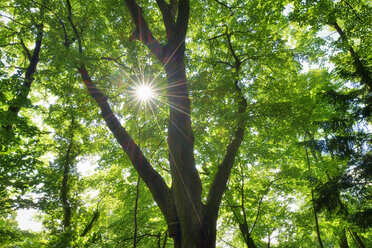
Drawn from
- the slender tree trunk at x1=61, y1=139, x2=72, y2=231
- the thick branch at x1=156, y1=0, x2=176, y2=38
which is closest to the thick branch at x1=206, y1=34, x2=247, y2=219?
the thick branch at x1=156, y1=0, x2=176, y2=38

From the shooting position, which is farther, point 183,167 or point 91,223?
point 91,223

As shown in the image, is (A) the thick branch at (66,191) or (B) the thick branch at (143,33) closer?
(B) the thick branch at (143,33)

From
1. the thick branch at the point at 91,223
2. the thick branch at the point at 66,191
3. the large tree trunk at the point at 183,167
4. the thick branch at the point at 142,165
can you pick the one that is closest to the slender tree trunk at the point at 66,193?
the thick branch at the point at 66,191

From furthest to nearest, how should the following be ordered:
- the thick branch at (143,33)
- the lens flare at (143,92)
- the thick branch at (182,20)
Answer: the lens flare at (143,92) < the thick branch at (143,33) < the thick branch at (182,20)

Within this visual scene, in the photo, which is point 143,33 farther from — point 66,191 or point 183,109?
point 66,191

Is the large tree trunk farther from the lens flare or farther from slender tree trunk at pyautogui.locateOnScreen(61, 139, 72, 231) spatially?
slender tree trunk at pyautogui.locateOnScreen(61, 139, 72, 231)

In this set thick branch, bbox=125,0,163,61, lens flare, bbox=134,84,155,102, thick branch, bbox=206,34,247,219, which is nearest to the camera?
thick branch, bbox=206,34,247,219

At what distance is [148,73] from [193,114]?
74.8 inches

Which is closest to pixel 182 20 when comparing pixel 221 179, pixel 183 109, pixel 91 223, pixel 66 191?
pixel 183 109

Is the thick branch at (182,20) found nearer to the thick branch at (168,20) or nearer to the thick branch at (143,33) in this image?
the thick branch at (168,20)

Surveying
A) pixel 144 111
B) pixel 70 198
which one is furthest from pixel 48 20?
pixel 70 198

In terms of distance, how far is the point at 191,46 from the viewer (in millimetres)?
8203

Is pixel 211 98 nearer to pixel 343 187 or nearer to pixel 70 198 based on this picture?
pixel 343 187

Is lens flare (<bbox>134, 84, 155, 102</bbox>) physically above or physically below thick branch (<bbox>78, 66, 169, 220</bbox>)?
above
